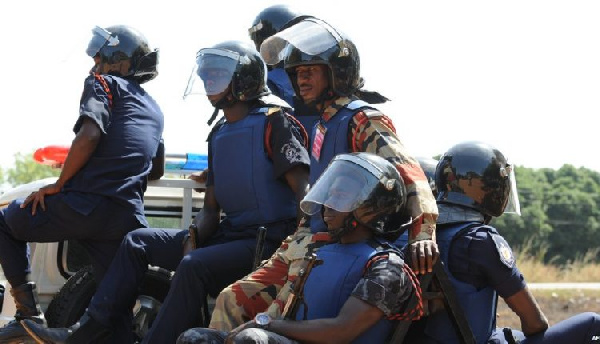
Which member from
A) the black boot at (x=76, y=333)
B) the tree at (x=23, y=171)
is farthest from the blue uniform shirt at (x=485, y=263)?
the tree at (x=23, y=171)

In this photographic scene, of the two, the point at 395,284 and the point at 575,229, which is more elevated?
the point at 395,284

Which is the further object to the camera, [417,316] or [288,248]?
[288,248]

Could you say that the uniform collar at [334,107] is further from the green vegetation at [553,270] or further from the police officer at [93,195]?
the green vegetation at [553,270]

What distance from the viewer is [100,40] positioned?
7742 mm

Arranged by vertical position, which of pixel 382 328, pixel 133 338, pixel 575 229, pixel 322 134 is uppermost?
pixel 322 134

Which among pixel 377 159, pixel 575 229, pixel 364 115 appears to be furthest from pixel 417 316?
pixel 575 229

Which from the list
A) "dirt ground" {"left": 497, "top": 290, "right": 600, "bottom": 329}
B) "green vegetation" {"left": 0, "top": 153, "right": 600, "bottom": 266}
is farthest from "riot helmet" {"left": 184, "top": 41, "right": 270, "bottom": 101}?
"green vegetation" {"left": 0, "top": 153, "right": 600, "bottom": 266}

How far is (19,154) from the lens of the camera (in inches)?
1577

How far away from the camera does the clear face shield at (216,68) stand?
6.93 metres

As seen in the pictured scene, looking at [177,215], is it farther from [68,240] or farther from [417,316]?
[417,316]

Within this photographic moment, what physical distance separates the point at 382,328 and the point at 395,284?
0.31 m

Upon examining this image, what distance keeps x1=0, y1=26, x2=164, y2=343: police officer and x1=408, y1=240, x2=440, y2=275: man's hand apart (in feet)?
7.88

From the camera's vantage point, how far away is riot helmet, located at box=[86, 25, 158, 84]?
7.71m

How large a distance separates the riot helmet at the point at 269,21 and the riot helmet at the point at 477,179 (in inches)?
96.0
